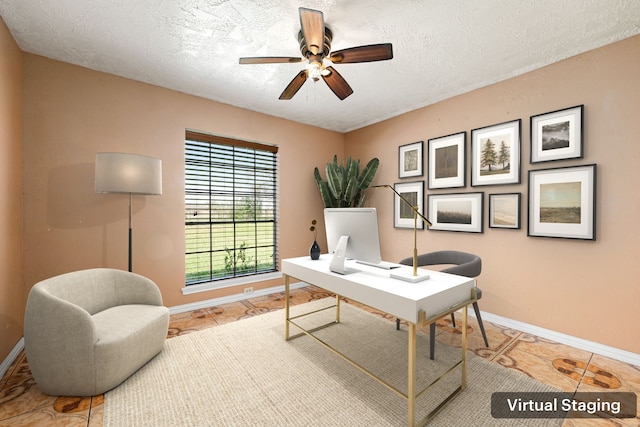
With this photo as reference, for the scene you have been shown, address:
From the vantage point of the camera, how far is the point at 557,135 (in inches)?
100

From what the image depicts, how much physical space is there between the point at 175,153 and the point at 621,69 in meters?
4.56

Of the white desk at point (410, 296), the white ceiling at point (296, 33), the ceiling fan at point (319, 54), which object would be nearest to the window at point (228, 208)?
the white ceiling at point (296, 33)

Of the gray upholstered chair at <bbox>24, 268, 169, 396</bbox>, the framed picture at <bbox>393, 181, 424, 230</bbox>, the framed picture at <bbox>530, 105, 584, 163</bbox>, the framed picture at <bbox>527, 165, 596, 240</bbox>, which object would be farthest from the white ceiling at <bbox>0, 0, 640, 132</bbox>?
the gray upholstered chair at <bbox>24, 268, 169, 396</bbox>

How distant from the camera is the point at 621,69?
7.32ft

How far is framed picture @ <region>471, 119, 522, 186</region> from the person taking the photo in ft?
9.23

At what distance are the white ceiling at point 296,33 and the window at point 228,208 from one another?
0.91 metres

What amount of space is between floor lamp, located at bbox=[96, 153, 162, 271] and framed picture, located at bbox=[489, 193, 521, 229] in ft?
12.1

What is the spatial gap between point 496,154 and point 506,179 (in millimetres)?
313

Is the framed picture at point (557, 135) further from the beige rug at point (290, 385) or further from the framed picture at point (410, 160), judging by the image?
the beige rug at point (290, 385)

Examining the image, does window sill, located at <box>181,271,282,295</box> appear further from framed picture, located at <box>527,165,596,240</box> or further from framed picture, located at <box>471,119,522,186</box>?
framed picture, located at <box>527,165,596,240</box>

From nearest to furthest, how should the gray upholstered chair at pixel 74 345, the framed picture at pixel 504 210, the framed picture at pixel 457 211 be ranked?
the gray upholstered chair at pixel 74 345 < the framed picture at pixel 504 210 < the framed picture at pixel 457 211

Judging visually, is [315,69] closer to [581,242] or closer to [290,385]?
[290,385]

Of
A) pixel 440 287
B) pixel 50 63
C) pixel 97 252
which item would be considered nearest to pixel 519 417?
pixel 440 287

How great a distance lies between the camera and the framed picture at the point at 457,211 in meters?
3.10
